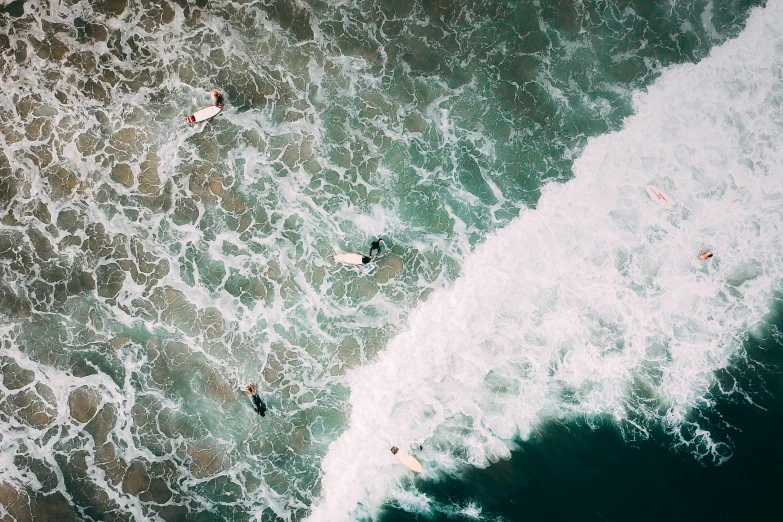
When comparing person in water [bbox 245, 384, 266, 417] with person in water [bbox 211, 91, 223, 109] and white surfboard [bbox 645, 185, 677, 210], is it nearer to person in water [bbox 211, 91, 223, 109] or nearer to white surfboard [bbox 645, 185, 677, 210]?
person in water [bbox 211, 91, 223, 109]

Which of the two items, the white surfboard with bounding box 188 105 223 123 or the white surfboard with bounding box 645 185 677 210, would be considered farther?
the white surfboard with bounding box 645 185 677 210

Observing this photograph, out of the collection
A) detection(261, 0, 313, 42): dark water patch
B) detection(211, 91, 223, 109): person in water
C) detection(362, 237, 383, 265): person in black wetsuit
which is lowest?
detection(362, 237, 383, 265): person in black wetsuit

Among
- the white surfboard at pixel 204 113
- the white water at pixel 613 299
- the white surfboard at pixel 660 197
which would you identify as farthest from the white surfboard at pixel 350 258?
the white surfboard at pixel 660 197

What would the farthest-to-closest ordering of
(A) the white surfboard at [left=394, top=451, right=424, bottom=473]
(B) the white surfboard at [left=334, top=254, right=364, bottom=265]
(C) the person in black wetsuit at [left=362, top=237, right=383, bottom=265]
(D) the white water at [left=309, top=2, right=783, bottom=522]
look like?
(C) the person in black wetsuit at [left=362, top=237, right=383, bottom=265] < (D) the white water at [left=309, top=2, right=783, bottom=522] < (B) the white surfboard at [left=334, top=254, right=364, bottom=265] < (A) the white surfboard at [left=394, top=451, right=424, bottom=473]

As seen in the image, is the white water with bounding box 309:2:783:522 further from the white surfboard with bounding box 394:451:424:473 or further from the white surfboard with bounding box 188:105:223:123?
the white surfboard with bounding box 188:105:223:123

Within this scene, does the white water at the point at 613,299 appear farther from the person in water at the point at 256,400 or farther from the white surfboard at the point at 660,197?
the person in water at the point at 256,400

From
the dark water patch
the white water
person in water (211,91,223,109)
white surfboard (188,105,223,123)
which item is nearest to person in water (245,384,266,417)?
the white water

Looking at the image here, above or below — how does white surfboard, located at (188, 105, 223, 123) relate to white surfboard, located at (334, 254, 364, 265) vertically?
above

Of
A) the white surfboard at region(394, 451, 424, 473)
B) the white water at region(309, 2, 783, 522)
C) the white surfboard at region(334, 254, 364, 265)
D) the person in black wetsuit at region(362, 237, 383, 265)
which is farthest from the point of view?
the person in black wetsuit at region(362, 237, 383, 265)

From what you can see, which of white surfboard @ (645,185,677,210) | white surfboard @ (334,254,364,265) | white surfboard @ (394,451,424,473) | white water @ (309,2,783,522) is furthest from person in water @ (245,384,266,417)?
white surfboard @ (645,185,677,210)
